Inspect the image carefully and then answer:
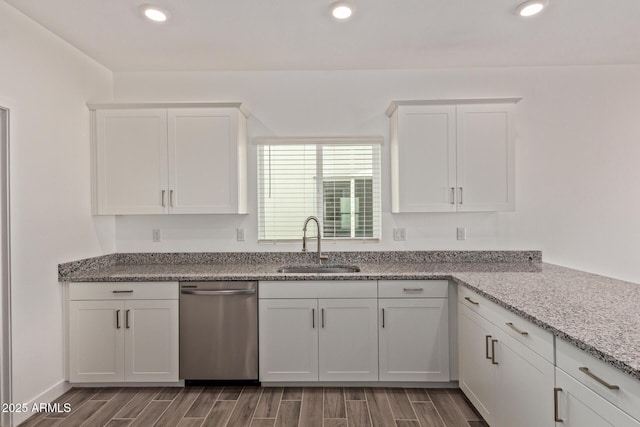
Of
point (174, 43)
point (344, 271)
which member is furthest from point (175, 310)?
point (174, 43)

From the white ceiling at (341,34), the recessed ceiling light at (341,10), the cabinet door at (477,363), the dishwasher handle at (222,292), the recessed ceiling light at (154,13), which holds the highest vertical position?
the white ceiling at (341,34)

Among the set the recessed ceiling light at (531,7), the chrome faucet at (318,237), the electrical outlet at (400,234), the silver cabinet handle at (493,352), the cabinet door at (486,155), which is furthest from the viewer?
the electrical outlet at (400,234)

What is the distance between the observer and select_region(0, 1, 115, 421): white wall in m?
2.35

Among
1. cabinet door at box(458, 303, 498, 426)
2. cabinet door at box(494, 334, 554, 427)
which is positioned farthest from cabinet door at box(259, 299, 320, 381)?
cabinet door at box(494, 334, 554, 427)

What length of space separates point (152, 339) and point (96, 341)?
0.41 meters

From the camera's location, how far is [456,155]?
3.00 m

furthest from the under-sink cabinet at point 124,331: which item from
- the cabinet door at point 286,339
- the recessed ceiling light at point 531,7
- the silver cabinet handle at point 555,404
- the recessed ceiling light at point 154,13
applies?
the recessed ceiling light at point 531,7

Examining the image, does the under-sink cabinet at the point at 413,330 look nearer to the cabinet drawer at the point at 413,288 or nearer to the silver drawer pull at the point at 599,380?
the cabinet drawer at the point at 413,288

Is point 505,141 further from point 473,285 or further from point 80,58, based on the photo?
point 80,58

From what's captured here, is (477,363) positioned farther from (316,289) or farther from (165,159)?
(165,159)

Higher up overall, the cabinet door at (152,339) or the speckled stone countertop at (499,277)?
the speckled stone countertop at (499,277)

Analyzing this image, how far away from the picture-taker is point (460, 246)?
11.0ft

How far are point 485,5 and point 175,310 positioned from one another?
2.94 m

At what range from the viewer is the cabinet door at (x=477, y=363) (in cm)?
212
